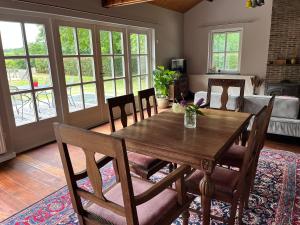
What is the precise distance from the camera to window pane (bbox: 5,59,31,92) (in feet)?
9.44

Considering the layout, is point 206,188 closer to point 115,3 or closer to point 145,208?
point 145,208

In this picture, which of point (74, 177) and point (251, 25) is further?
point (251, 25)

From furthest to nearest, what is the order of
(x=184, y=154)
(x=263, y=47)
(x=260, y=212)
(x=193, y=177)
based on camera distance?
1. (x=263, y=47)
2. (x=260, y=212)
3. (x=193, y=177)
4. (x=184, y=154)

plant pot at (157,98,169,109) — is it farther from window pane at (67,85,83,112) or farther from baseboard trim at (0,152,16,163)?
baseboard trim at (0,152,16,163)

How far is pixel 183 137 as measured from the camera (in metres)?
1.57

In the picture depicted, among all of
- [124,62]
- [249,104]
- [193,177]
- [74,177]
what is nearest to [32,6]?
[124,62]

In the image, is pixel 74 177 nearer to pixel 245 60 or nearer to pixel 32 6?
pixel 32 6

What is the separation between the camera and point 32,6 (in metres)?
2.92

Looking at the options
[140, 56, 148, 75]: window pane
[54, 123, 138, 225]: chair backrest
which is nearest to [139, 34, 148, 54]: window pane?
[140, 56, 148, 75]: window pane

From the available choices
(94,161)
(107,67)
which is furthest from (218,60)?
(94,161)

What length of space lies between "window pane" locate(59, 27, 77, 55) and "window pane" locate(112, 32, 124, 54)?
3.08 feet

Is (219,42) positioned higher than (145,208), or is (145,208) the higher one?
(219,42)

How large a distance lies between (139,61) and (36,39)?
2432mm

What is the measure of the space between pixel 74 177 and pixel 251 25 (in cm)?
591
